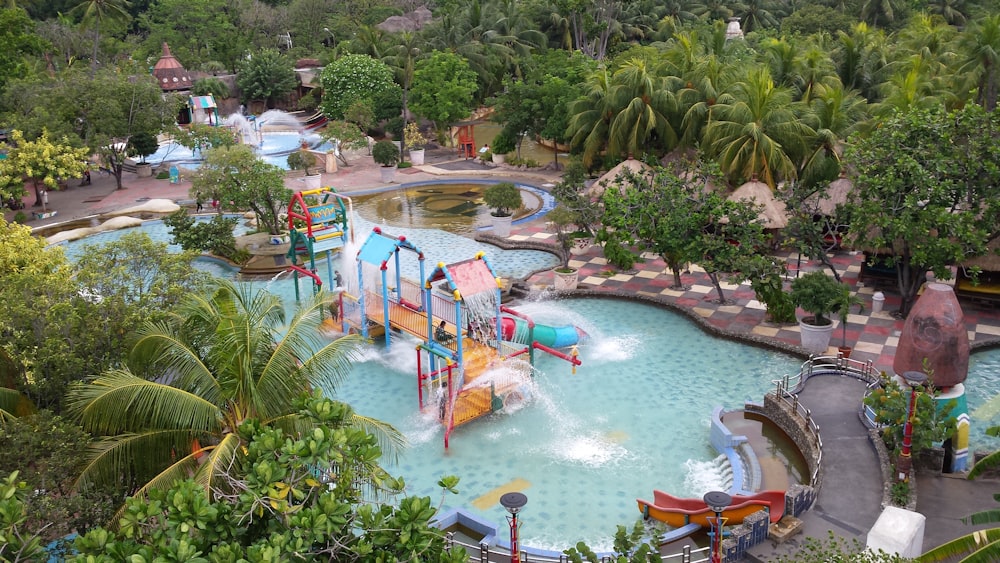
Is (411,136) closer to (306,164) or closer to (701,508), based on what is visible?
(306,164)

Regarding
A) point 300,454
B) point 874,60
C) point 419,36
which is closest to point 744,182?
point 874,60

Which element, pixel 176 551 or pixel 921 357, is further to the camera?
pixel 921 357

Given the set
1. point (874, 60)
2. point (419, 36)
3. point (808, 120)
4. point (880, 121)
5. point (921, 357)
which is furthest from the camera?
point (419, 36)

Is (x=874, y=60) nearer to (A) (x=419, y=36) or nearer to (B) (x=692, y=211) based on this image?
(B) (x=692, y=211)

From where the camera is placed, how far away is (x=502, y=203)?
104 feet

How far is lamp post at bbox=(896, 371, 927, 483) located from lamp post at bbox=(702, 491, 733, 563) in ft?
14.3

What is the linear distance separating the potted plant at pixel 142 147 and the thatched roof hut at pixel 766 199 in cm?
2786

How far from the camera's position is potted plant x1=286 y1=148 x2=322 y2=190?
126ft

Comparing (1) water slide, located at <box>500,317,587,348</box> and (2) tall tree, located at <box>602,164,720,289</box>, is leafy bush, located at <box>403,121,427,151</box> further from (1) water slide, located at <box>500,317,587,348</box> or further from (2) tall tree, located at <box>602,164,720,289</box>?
(1) water slide, located at <box>500,317,587,348</box>

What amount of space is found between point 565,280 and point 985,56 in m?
15.4

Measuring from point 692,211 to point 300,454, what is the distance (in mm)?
16188

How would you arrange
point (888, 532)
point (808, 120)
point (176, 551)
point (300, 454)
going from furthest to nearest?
point (808, 120), point (888, 532), point (300, 454), point (176, 551)

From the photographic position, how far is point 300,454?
898 centimetres

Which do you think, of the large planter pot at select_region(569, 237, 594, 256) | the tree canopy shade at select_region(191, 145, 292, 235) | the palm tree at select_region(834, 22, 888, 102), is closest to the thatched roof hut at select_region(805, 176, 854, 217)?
the large planter pot at select_region(569, 237, 594, 256)
